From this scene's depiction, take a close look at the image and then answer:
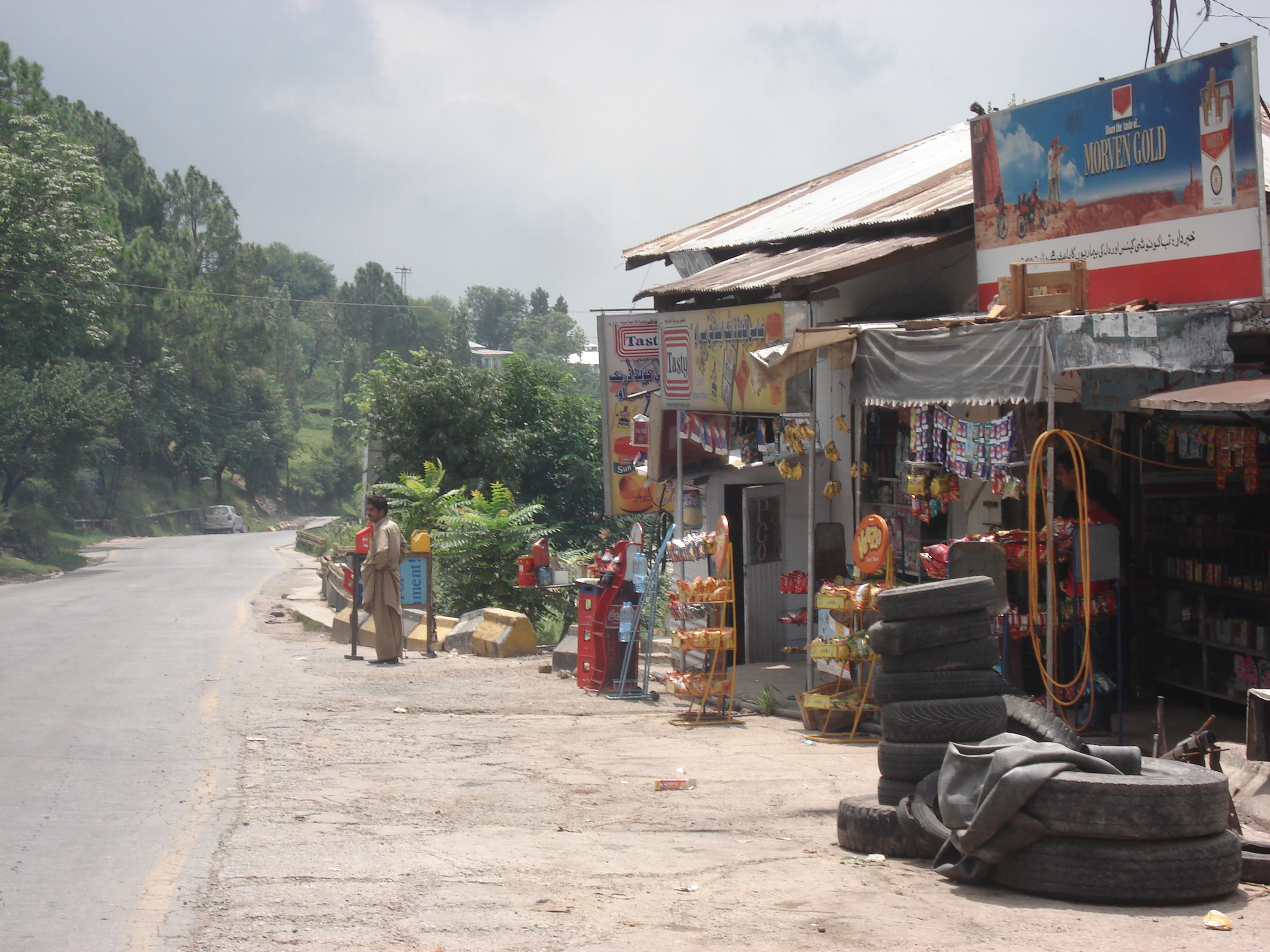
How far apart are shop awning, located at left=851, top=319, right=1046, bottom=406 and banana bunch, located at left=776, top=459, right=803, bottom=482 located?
2.09 metres

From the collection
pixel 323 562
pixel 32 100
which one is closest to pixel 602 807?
pixel 323 562

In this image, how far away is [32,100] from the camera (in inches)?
1842

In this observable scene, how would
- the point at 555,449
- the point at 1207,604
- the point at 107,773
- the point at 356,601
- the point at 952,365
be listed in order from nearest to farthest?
the point at 107,773 → the point at 952,365 → the point at 1207,604 → the point at 356,601 → the point at 555,449

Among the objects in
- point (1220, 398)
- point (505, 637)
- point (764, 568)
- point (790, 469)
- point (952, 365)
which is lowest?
point (505, 637)

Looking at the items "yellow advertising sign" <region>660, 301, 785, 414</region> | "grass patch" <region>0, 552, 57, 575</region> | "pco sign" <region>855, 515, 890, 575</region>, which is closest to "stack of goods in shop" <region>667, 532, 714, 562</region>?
"yellow advertising sign" <region>660, 301, 785, 414</region>

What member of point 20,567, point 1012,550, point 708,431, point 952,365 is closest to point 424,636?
point 708,431

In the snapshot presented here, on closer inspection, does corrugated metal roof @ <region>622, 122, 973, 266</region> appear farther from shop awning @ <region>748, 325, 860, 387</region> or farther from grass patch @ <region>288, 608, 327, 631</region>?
grass patch @ <region>288, 608, 327, 631</region>

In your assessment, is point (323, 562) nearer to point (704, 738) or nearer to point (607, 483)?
point (607, 483)

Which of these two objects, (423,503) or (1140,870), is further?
(423,503)

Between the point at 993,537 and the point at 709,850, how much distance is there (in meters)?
3.53

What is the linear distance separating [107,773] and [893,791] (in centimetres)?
536

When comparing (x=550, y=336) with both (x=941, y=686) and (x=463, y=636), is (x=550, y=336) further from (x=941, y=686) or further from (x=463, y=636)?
(x=941, y=686)

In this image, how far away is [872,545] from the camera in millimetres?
9000

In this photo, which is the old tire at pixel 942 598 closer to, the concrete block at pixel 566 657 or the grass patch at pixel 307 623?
the concrete block at pixel 566 657
